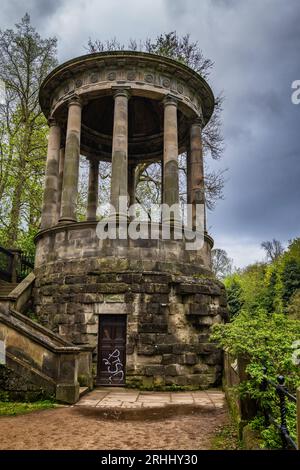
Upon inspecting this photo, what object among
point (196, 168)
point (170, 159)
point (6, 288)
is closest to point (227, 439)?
point (170, 159)

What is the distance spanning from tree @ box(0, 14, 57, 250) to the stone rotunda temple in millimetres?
5854

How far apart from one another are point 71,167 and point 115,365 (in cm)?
659

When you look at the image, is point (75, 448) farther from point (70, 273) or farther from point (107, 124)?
point (107, 124)

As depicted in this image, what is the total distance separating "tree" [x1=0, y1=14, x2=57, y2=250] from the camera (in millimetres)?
20031

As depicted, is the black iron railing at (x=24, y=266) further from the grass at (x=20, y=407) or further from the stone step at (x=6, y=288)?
the grass at (x=20, y=407)

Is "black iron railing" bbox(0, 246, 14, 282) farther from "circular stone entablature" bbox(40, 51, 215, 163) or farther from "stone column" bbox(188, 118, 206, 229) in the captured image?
"stone column" bbox(188, 118, 206, 229)

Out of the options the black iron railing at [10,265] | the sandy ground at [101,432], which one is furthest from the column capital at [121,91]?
the sandy ground at [101,432]

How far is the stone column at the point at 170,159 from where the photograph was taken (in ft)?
41.0

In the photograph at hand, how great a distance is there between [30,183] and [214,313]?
45.2 feet

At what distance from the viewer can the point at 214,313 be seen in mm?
11367

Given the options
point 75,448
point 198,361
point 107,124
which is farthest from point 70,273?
point 107,124

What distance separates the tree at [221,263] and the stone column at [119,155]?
27450mm

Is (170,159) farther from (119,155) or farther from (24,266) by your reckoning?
(24,266)

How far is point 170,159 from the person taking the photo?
503 inches
